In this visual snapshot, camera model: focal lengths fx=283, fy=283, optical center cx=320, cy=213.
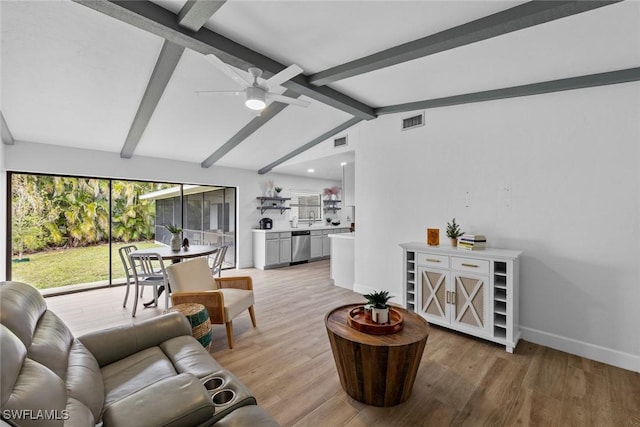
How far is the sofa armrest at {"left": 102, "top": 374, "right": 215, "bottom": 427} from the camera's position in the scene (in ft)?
3.60

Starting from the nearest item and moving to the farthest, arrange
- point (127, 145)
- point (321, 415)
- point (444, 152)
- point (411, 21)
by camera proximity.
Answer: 1. point (321, 415)
2. point (411, 21)
3. point (444, 152)
4. point (127, 145)

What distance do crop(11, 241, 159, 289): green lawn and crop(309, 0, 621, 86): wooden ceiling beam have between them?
16.3 ft

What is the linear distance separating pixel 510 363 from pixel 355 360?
1.61m

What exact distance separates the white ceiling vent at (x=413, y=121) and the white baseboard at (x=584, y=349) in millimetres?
2720

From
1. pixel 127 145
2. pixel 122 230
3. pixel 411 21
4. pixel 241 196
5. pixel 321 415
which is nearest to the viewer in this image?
pixel 321 415

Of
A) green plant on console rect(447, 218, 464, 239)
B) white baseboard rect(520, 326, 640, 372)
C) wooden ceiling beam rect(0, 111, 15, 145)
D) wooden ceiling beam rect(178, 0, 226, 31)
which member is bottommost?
white baseboard rect(520, 326, 640, 372)

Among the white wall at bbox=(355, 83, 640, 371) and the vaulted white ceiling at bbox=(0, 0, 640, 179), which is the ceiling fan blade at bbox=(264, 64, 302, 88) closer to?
A: the vaulted white ceiling at bbox=(0, 0, 640, 179)

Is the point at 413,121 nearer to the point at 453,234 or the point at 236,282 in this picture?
the point at 453,234

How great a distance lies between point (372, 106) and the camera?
421cm

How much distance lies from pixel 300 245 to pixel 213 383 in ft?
18.3

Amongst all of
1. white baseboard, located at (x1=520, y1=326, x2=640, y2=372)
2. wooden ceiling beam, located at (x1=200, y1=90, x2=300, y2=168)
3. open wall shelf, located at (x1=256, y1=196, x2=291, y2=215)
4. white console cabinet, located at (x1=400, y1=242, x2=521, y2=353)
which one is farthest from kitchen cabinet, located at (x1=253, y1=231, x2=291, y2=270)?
white baseboard, located at (x1=520, y1=326, x2=640, y2=372)

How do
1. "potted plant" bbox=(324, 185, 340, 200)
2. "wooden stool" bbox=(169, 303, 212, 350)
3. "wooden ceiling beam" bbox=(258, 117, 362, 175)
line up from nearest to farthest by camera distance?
"wooden stool" bbox=(169, 303, 212, 350) → "wooden ceiling beam" bbox=(258, 117, 362, 175) → "potted plant" bbox=(324, 185, 340, 200)

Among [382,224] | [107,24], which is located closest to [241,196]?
[382,224]

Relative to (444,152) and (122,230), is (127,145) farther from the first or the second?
(444,152)
